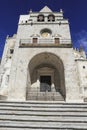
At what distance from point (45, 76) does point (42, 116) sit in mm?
8568

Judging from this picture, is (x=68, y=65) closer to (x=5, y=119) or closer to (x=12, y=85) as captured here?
(x=12, y=85)

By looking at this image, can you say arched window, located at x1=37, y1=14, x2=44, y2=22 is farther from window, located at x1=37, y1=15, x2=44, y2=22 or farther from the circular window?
the circular window

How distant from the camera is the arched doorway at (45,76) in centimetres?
1534

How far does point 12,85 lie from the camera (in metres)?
14.3

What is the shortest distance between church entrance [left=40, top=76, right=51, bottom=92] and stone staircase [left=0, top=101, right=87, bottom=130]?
18.7 feet

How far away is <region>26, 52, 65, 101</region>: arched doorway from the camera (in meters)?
15.3

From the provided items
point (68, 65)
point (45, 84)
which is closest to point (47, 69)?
point (45, 84)

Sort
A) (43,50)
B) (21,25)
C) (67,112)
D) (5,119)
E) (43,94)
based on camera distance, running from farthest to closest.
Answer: (21,25) < (43,50) < (43,94) < (67,112) < (5,119)

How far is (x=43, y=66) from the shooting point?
694 inches

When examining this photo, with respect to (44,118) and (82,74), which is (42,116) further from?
(82,74)

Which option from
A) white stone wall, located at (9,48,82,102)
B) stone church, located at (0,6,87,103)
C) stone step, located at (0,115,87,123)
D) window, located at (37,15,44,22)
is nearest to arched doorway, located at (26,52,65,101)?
stone church, located at (0,6,87,103)

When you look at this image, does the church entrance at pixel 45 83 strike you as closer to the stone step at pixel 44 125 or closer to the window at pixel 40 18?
the stone step at pixel 44 125

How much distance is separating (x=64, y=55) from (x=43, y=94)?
4764 millimetres

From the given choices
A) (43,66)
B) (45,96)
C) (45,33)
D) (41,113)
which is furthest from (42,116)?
(45,33)
